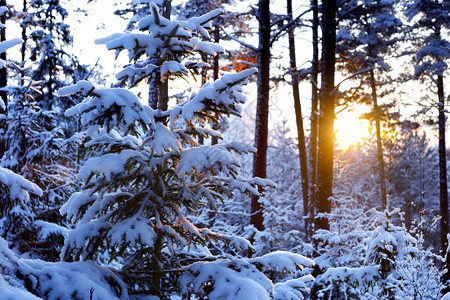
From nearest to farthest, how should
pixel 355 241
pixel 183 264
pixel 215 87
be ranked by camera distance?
pixel 215 87, pixel 183 264, pixel 355 241

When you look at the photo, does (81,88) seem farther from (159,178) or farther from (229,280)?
(229,280)

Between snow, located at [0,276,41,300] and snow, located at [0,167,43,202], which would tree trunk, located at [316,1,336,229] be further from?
snow, located at [0,276,41,300]

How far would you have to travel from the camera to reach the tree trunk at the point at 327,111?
899cm

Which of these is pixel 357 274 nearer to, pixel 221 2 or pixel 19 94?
pixel 19 94

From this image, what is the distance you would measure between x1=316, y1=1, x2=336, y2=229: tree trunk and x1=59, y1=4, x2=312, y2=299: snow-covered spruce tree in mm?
5110

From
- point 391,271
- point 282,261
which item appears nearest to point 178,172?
point 282,261

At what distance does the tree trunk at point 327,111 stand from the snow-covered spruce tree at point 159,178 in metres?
5.11

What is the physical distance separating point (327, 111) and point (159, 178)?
618 centimetres

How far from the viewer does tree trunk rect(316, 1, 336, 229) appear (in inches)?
354

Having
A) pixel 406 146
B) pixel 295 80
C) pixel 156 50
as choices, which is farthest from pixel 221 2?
pixel 406 146

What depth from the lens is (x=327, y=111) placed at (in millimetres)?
9070

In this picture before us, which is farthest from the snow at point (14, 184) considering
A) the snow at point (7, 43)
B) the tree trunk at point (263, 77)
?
the tree trunk at point (263, 77)

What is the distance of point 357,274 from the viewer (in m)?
5.43

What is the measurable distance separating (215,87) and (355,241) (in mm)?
6908
